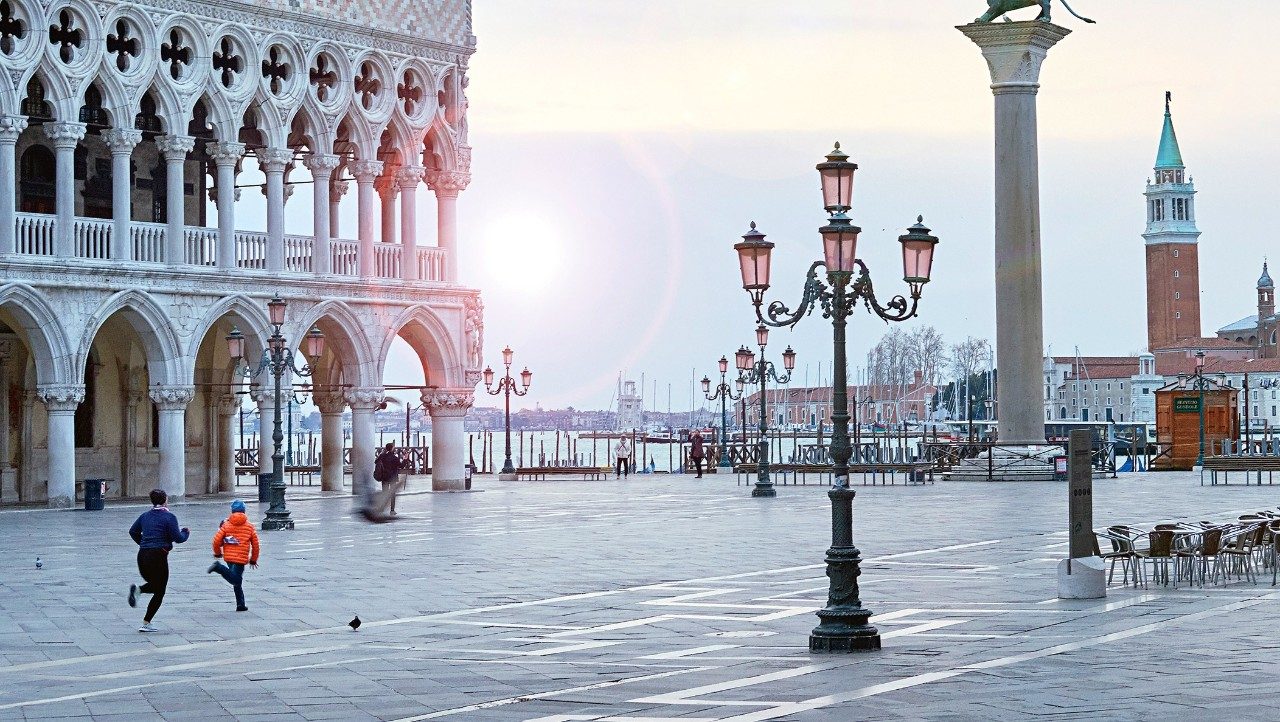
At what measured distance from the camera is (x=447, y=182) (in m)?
48.0

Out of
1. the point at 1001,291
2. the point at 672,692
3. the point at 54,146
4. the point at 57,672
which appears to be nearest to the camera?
the point at 672,692

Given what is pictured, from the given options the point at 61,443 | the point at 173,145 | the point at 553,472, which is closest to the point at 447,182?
the point at 173,145

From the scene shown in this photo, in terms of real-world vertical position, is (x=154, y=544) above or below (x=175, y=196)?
below

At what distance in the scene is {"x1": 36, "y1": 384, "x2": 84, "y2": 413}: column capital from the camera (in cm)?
3956

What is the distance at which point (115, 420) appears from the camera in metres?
44.4

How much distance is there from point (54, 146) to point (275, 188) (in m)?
5.74

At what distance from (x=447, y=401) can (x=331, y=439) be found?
11.6 ft

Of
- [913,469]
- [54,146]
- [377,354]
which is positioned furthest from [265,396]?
[913,469]

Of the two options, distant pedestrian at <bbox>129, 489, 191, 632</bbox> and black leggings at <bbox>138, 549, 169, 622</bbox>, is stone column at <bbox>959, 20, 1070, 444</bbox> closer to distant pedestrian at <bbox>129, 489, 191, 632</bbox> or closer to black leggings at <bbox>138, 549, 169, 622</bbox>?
distant pedestrian at <bbox>129, 489, 191, 632</bbox>

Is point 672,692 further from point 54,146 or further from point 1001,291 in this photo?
point 1001,291

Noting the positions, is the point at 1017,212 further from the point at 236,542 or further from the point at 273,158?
the point at 236,542

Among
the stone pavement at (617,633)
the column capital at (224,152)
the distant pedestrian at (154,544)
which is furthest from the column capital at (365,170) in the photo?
the distant pedestrian at (154,544)

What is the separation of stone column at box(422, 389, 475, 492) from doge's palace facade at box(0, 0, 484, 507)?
60 mm

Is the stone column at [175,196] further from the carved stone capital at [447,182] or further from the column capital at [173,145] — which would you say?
the carved stone capital at [447,182]
